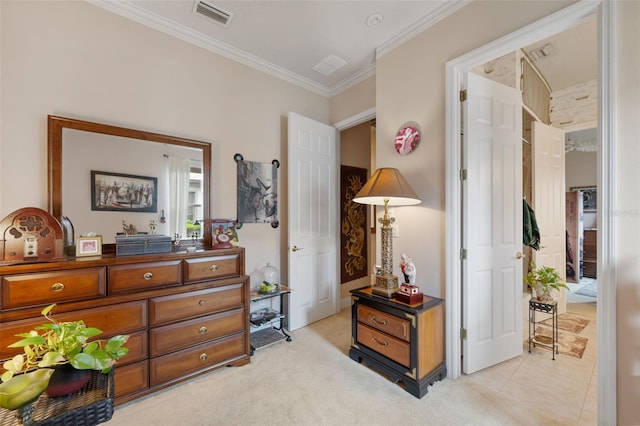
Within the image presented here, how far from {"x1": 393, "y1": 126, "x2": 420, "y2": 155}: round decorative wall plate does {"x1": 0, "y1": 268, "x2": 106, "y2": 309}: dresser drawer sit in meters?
2.56

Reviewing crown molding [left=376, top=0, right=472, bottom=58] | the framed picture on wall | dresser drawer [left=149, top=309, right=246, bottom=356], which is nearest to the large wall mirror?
dresser drawer [left=149, top=309, right=246, bottom=356]

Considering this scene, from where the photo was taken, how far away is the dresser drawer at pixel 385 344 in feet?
6.62

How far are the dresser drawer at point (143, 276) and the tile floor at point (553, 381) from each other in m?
2.54

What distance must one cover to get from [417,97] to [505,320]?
85.9 inches

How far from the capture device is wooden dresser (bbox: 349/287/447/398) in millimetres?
1952

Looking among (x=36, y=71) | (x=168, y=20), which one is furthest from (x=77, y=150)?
(x=168, y=20)

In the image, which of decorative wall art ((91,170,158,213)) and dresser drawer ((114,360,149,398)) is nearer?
dresser drawer ((114,360,149,398))

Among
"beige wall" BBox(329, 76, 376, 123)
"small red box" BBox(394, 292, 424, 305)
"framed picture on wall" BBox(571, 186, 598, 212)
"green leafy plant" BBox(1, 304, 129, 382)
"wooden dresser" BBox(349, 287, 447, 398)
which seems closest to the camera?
"green leafy plant" BBox(1, 304, 129, 382)

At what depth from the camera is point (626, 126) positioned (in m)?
1.43

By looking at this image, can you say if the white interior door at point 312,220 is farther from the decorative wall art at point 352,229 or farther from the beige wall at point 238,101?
the decorative wall art at point 352,229

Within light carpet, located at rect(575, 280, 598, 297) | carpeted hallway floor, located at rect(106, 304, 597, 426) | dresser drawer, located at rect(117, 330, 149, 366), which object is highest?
dresser drawer, located at rect(117, 330, 149, 366)

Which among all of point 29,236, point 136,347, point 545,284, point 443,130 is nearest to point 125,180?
point 29,236

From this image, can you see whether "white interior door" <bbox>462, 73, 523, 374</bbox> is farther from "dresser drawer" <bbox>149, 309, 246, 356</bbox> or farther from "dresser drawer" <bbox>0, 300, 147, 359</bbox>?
"dresser drawer" <bbox>0, 300, 147, 359</bbox>

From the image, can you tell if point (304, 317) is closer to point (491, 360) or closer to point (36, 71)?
point (491, 360)
